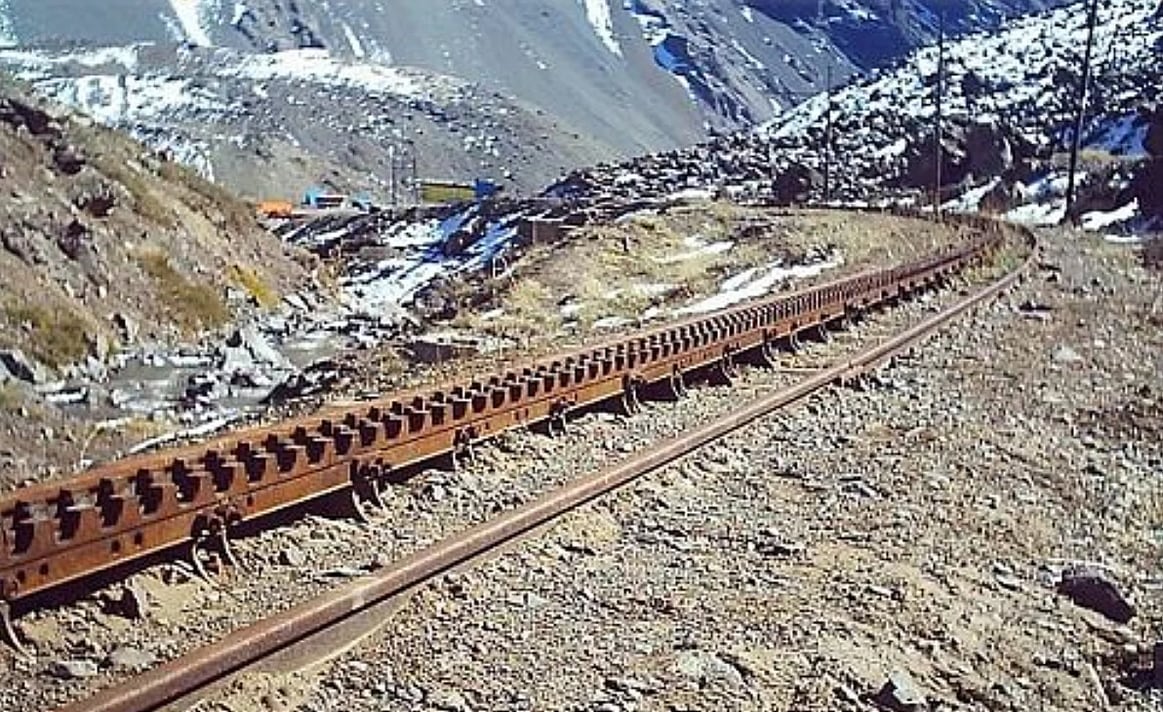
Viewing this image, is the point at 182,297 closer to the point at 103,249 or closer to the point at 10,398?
the point at 103,249

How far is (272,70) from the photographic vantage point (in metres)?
139

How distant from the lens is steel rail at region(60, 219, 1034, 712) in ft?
16.5

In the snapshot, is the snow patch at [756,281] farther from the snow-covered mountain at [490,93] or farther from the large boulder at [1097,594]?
the snow-covered mountain at [490,93]

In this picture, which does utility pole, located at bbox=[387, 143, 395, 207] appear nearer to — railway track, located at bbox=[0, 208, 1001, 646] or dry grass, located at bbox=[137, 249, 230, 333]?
dry grass, located at bbox=[137, 249, 230, 333]

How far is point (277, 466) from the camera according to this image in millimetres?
7023

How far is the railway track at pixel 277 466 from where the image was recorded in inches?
227

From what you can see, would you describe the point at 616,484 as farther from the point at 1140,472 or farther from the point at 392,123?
the point at 392,123

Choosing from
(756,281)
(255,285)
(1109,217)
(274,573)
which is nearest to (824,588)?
(274,573)

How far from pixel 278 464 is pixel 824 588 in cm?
284

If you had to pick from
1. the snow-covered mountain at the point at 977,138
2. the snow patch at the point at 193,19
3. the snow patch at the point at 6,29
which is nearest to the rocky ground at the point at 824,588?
the snow-covered mountain at the point at 977,138

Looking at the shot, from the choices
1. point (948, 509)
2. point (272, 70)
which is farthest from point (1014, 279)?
point (272, 70)

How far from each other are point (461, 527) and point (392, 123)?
128m

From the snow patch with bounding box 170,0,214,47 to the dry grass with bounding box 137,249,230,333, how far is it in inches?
5274

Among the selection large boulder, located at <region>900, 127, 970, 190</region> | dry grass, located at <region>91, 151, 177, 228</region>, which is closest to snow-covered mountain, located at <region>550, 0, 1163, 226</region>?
large boulder, located at <region>900, 127, 970, 190</region>
